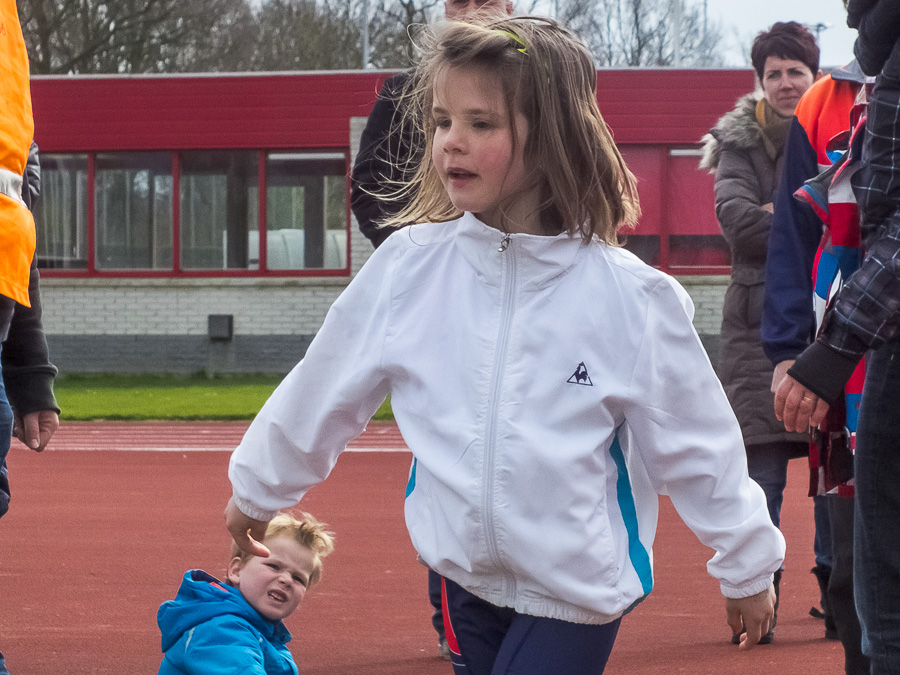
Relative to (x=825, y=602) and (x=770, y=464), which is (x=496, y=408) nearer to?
(x=770, y=464)

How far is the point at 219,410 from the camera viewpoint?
555 inches

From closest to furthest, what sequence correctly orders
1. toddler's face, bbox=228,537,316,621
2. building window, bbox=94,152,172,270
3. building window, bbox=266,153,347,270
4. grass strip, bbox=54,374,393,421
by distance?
toddler's face, bbox=228,537,316,621
grass strip, bbox=54,374,393,421
building window, bbox=266,153,347,270
building window, bbox=94,152,172,270

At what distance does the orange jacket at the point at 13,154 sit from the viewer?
8.66 feet

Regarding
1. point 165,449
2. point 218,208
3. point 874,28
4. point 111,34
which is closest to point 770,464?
point 874,28

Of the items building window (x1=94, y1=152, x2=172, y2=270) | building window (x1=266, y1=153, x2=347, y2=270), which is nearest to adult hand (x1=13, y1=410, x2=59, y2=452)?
building window (x1=266, y1=153, x2=347, y2=270)

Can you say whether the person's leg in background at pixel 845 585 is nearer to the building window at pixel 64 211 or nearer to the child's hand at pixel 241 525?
the child's hand at pixel 241 525

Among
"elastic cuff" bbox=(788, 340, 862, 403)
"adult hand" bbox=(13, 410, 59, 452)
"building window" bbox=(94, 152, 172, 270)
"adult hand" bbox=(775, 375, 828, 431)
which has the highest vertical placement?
"elastic cuff" bbox=(788, 340, 862, 403)

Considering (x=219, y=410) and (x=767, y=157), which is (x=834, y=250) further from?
(x=219, y=410)

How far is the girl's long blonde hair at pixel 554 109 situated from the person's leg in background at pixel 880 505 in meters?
0.61

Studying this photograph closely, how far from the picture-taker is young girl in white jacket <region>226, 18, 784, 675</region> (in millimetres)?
2213

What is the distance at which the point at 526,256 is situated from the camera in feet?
7.59

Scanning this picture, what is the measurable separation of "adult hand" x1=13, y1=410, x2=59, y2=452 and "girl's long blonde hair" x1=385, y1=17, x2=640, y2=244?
1.41m

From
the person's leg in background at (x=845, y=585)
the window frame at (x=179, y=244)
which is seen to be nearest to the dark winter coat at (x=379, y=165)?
the person's leg in background at (x=845, y=585)

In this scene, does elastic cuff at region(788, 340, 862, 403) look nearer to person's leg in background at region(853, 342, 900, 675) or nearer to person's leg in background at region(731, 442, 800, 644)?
person's leg in background at region(853, 342, 900, 675)
